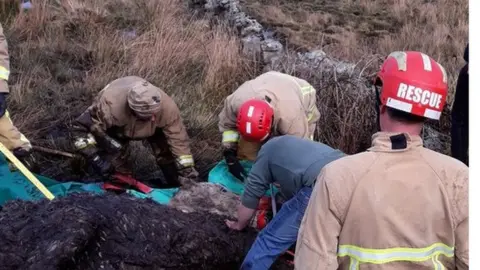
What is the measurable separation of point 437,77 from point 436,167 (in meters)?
0.31

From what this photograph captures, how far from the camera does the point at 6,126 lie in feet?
16.1

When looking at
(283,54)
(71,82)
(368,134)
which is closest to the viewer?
(368,134)

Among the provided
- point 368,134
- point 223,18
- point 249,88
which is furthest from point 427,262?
point 223,18

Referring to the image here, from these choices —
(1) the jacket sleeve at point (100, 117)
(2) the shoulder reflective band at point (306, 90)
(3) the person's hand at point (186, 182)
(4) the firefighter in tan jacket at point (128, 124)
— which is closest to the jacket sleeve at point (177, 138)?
(4) the firefighter in tan jacket at point (128, 124)

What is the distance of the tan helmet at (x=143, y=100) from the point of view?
16.0 feet

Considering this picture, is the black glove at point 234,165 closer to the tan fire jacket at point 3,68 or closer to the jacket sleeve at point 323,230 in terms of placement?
the tan fire jacket at point 3,68

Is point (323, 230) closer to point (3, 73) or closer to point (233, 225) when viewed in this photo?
point (233, 225)

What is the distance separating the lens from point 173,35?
8359 mm

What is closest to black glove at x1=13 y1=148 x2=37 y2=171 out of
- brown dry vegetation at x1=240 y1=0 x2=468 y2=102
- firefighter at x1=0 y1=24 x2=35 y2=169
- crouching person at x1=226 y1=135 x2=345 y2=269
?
firefighter at x1=0 y1=24 x2=35 y2=169

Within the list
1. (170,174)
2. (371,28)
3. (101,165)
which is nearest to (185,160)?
(170,174)

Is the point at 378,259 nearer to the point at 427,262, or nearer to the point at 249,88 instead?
the point at 427,262

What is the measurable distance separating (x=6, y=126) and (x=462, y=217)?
381 cm

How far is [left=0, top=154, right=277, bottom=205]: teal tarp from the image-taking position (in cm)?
466

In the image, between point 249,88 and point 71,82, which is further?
point 71,82
